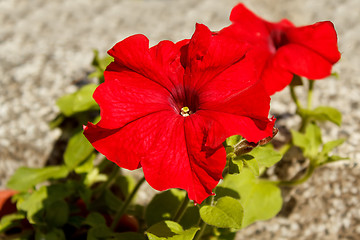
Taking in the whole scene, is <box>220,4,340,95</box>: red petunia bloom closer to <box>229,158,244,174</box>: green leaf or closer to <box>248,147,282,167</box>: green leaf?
<box>248,147,282,167</box>: green leaf

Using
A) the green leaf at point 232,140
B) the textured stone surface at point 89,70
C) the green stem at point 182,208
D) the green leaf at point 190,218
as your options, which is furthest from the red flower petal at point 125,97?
the textured stone surface at point 89,70

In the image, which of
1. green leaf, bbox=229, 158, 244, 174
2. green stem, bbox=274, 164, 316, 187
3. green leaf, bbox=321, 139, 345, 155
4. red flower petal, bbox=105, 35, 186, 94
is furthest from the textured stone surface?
red flower petal, bbox=105, 35, 186, 94

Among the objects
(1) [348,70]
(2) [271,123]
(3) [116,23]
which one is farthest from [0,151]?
(1) [348,70]

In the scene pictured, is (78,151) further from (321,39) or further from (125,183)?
(321,39)

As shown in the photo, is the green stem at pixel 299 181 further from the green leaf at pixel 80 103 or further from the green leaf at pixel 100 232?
the green leaf at pixel 80 103

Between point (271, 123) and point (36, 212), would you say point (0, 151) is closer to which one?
point (36, 212)
